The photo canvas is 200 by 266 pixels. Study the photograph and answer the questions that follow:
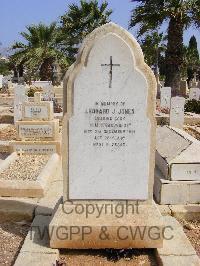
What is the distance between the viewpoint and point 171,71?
20719mm

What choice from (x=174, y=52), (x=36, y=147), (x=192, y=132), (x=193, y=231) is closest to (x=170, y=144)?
(x=193, y=231)

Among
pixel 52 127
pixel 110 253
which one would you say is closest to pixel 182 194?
pixel 110 253

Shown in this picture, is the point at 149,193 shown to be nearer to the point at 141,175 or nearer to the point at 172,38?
the point at 141,175

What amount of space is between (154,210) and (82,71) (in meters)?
Answer: 1.63

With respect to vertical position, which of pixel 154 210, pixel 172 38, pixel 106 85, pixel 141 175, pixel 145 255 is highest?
pixel 172 38

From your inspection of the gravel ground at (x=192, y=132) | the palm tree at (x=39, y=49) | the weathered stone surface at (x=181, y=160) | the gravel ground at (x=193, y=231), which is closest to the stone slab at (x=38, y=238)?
the gravel ground at (x=193, y=231)

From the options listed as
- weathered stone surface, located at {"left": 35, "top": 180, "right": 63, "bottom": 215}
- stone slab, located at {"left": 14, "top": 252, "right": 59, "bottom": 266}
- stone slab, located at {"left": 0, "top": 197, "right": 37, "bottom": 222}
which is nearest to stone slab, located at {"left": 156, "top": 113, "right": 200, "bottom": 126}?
weathered stone surface, located at {"left": 35, "top": 180, "right": 63, "bottom": 215}

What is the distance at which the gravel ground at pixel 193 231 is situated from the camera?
432cm

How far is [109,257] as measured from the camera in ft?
12.9

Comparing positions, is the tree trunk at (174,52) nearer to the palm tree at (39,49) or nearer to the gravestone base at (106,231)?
the palm tree at (39,49)

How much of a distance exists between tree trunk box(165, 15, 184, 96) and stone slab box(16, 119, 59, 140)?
13.5 m

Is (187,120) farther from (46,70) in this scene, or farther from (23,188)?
(46,70)

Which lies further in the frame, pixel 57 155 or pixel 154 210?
pixel 57 155

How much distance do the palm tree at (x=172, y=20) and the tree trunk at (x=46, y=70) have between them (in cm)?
905
